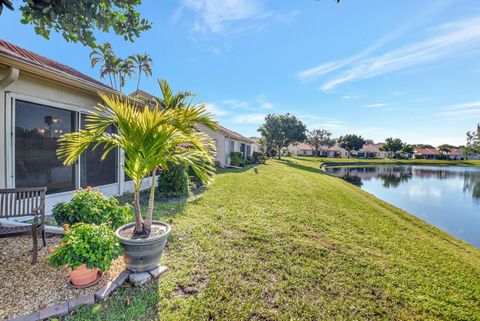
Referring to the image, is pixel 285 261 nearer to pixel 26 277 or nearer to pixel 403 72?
pixel 26 277

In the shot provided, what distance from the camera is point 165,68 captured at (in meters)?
14.6

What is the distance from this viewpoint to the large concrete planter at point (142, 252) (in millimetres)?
2736

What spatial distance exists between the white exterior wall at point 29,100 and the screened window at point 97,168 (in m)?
0.53

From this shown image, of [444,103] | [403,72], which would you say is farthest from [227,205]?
[444,103]

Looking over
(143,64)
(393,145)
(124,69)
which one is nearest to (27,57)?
(124,69)

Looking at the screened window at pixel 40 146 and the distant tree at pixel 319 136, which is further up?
the distant tree at pixel 319 136

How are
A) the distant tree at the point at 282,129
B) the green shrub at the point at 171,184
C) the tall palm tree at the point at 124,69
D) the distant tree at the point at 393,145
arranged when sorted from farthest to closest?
the distant tree at the point at 393,145 < the distant tree at the point at 282,129 < the tall palm tree at the point at 124,69 < the green shrub at the point at 171,184

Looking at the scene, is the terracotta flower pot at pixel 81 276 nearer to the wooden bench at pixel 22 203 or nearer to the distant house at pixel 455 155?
the wooden bench at pixel 22 203

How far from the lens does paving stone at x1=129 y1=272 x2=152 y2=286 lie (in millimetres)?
2711

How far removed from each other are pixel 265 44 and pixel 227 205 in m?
9.12

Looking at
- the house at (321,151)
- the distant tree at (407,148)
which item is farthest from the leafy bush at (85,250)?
the distant tree at (407,148)

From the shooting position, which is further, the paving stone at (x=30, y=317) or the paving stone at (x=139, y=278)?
the paving stone at (x=139, y=278)

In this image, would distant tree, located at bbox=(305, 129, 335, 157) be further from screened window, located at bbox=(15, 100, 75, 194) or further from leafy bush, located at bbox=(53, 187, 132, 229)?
leafy bush, located at bbox=(53, 187, 132, 229)

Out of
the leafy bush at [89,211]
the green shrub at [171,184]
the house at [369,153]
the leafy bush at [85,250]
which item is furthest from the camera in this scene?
the house at [369,153]
